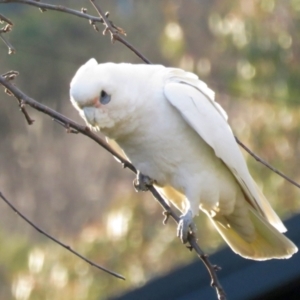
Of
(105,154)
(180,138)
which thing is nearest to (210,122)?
(180,138)

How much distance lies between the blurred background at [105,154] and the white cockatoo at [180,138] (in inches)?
97.8

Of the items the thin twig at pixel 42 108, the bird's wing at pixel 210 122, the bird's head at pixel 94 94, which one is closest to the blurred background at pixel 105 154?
the bird's wing at pixel 210 122

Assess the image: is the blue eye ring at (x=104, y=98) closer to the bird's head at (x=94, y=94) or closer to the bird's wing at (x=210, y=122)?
the bird's head at (x=94, y=94)

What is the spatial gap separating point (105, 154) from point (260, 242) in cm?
707

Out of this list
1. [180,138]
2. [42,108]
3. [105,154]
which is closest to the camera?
[42,108]

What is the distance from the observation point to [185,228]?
6.78 feet

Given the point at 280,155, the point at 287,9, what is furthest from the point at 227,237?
the point at 287,9

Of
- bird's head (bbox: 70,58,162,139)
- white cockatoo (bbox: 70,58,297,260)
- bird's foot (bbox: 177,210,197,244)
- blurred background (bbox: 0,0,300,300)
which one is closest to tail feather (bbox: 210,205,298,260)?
white cockatoo (bbox: 70,58,297,260)

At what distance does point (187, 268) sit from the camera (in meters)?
2.51

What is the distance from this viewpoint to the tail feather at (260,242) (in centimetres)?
226

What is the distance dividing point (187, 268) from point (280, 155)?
3112 millimetres

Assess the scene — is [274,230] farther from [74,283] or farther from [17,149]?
[17,149]

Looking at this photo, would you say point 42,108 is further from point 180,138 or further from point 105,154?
point 105,154

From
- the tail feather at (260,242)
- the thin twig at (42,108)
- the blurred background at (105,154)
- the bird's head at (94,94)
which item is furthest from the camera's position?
the blurred background at (105,154)
